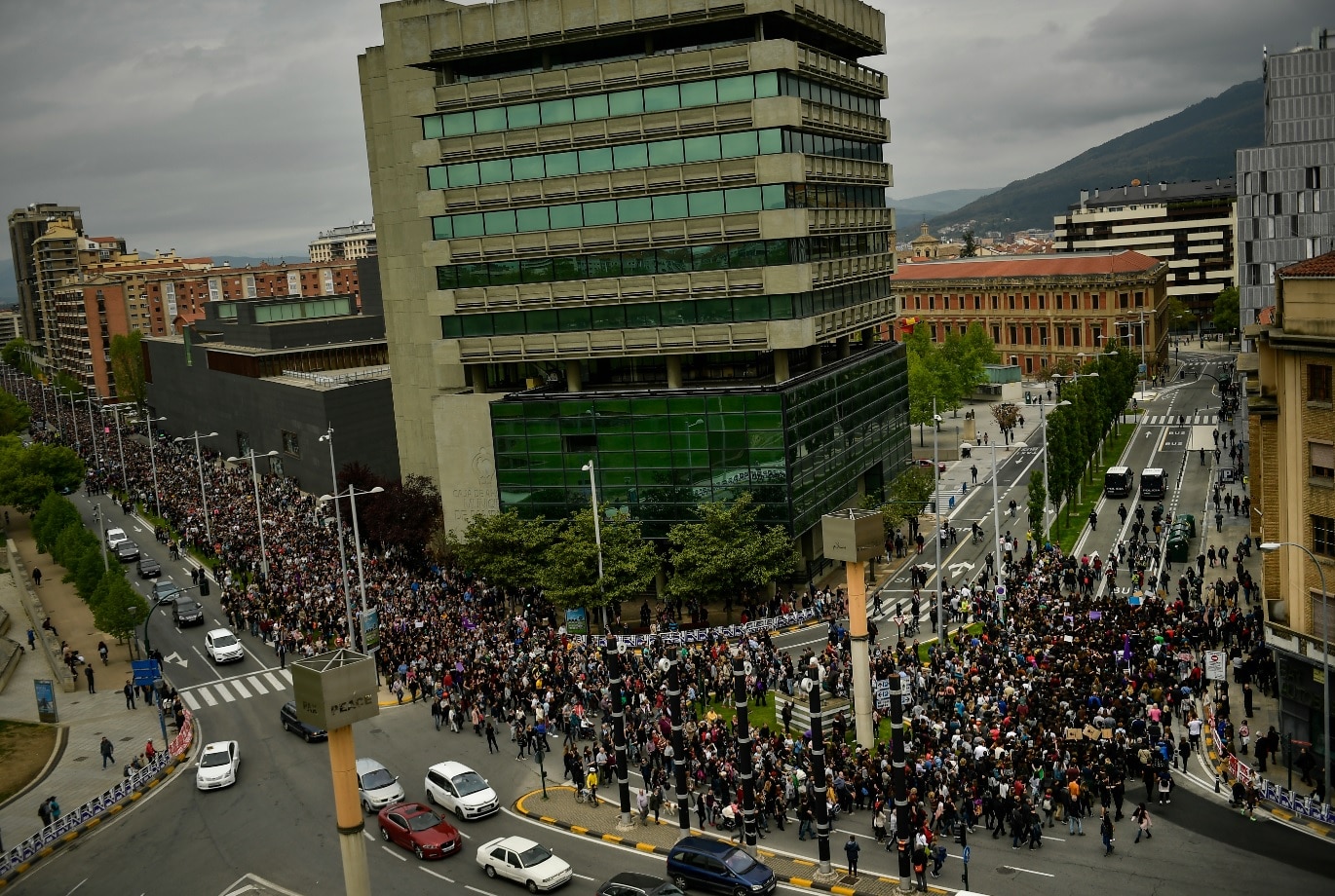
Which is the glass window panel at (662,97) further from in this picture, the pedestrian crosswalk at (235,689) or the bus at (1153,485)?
the bus at (1153,485)

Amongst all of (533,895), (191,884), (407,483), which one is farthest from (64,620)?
(533,895)

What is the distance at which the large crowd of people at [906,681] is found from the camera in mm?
36406

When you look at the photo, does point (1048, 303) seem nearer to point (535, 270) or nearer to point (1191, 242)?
point (1191, 242)

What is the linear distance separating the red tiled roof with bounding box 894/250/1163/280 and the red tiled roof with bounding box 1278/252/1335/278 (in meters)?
99.2

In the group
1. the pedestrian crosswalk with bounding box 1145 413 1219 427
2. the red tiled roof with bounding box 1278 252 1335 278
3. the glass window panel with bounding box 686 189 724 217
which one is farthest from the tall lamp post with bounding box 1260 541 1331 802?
the pedestrian crosswalk with bounding box 1145 413 1219 427

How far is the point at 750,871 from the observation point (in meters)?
32.4

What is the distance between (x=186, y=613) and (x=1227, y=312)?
146938mm

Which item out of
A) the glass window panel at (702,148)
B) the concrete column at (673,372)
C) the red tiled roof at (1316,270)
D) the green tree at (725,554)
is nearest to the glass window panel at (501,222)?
the glass window panel at (702,148)

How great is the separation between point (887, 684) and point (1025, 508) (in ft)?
144

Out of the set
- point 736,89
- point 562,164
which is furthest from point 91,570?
point 736,89

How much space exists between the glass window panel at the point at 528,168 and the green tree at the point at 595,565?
1818 cm

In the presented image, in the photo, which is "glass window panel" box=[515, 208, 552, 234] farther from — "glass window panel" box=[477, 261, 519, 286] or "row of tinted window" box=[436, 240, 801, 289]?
"glass window panel" box=[477, 261, 519, 286]

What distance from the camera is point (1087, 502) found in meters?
80.8

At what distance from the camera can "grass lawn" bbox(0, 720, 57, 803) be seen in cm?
4809
